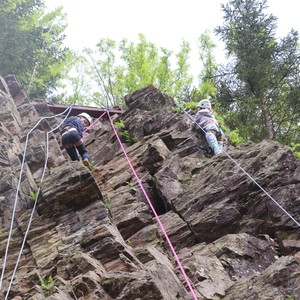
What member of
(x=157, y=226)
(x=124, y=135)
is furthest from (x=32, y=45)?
(x=157, y=226)

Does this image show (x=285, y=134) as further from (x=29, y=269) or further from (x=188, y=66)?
(x=29, y=269)

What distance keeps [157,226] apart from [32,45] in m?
14.5

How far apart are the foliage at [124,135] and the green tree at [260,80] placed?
4532 mm

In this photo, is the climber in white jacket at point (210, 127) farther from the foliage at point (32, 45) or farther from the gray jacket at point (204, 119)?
the foliage at point (32, 45)

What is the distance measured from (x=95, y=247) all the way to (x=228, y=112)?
447 inches

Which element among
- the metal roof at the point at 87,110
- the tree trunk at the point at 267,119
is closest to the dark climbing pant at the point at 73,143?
the metal roof at the point at 87,110

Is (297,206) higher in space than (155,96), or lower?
lower

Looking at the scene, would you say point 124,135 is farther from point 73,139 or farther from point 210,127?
point 210,127

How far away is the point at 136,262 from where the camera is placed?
Answer: 6.81 meters

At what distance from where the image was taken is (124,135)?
44.3ft

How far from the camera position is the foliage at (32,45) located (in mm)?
19281

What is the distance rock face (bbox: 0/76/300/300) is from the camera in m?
6.23

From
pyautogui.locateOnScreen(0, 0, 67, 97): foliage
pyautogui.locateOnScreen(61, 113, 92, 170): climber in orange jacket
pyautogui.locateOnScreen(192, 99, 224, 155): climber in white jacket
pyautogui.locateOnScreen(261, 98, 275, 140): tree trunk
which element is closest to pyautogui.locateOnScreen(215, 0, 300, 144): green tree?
pyautogui.locateOnScreen(261, 98, 275, 140): tree trunk

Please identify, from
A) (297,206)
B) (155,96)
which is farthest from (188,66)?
(297,206)
